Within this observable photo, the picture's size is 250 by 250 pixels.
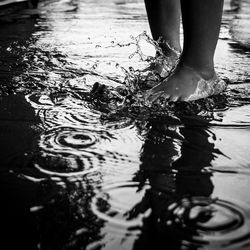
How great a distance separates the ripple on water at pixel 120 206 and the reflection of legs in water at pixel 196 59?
2.45 ft

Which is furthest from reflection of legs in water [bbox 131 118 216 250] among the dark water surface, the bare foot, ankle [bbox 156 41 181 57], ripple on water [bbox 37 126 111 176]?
ankle [bbox 156 41 181 57]

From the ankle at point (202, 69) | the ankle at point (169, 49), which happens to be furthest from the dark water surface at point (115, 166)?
the ankle at point (169, 49)

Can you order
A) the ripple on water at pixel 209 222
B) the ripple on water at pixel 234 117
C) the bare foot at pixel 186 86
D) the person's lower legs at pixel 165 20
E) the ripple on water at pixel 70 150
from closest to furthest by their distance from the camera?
the ripple on water at pixel 209 222, the ripple on water at pixel 70 150, the ripple on water at pixel 234 117, the bare foot at pixel 186 86, the person's lower legs at pixel 165 20

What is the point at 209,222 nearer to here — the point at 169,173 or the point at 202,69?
the point at 169,173

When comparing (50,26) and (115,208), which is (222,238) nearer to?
(115,208)

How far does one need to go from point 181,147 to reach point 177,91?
1.88ft

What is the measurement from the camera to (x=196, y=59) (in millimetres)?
1729

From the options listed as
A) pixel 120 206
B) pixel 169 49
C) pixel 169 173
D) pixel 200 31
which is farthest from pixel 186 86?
pixel 120 206

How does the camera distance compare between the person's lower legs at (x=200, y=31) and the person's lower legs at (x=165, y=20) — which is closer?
the person's lower legs at (x=200, y=31)

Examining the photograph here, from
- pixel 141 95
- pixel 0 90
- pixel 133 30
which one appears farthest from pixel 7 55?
pixel 133 30

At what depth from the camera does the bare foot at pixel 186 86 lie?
164cm

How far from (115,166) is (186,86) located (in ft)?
2.65

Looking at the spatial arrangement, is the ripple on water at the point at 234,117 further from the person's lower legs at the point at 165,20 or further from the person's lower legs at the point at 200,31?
the person's lower legs at the point at 165,20

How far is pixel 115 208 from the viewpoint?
2.73 feet
